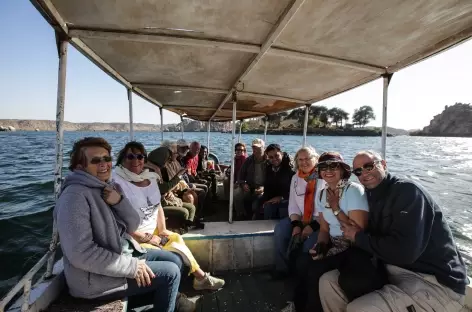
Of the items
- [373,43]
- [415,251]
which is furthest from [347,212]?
[373,43]

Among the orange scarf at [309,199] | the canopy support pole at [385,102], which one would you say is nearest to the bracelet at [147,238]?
the orange scarf at [309,199]

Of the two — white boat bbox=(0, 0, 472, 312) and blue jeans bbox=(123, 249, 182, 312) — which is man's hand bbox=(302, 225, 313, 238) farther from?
blue jeans bbox=(123, 249, 182, 312)

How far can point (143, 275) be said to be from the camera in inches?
80.9

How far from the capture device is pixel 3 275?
5.06 metres

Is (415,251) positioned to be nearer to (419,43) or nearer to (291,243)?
(291,243)

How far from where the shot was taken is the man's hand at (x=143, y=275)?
2029 mm

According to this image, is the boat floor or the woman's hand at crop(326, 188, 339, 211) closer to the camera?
the woman's hand at crop(326, 188, 339, 211)

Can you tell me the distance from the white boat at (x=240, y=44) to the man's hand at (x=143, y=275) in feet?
2.17

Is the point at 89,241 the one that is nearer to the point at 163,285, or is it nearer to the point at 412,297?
the point at 163,285

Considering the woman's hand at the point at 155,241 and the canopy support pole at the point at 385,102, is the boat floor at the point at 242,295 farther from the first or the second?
the canopy support pole at the point at 385,102

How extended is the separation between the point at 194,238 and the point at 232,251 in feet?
1.79

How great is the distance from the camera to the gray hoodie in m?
1.73

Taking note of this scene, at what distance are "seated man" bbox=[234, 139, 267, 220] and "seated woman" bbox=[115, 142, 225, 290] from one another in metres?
2.19

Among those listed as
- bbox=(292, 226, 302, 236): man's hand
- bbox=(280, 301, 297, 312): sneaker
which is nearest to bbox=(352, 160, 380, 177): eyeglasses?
bbox=(292, 226, 302, 236): man's hand
